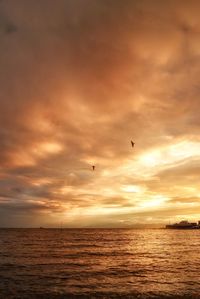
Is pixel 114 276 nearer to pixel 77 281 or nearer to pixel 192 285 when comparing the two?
pixel 77 281

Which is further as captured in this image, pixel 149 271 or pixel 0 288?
pixel 149 271

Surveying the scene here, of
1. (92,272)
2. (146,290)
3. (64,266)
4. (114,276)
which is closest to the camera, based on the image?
(146,290)

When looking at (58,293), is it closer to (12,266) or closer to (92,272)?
(92,272)

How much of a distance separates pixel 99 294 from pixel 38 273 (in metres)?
14.2

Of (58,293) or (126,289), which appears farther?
(126,289)

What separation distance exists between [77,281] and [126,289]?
6.73m

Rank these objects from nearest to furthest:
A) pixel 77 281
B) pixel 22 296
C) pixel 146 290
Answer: pixel 22 296
pixel 146 290
pixel 77 281

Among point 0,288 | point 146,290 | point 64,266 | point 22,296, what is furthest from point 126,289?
point 64,266

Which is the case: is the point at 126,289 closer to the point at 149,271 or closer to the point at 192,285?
the point at 192,285

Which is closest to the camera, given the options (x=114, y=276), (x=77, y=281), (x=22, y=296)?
(x=22, y=296)

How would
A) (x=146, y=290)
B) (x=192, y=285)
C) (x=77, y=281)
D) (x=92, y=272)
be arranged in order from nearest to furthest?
(x=146, y=290)
(x=192, y=285)
(x=77, y=281)
(x=92, y=272)

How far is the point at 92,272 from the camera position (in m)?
41.9

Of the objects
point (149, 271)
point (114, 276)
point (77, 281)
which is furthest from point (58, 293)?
point (149, 271)

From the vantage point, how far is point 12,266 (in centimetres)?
4744
